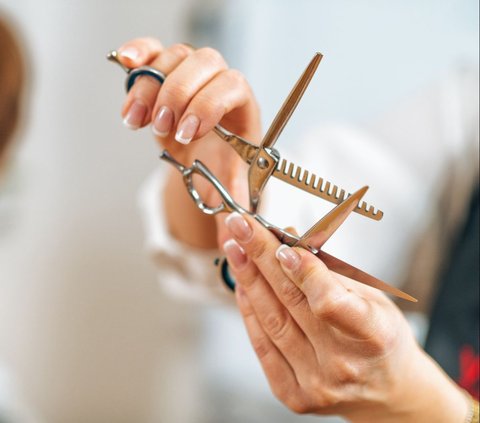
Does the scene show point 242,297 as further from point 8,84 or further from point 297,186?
point 8,84

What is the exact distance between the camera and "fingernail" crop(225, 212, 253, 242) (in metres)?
0.38

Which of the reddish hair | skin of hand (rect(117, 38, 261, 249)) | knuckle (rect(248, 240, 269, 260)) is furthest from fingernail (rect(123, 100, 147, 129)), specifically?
the reddish hair

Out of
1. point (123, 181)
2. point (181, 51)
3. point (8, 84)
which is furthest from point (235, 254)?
point (123, 181)

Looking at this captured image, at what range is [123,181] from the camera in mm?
1230

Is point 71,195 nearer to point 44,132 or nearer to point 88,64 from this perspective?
point 44,132

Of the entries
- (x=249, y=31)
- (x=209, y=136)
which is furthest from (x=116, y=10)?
(x=209, y=136)

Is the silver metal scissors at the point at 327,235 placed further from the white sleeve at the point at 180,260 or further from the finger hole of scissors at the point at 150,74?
the white sleeve at the point at 180,260

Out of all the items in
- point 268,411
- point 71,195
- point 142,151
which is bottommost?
point 268,411

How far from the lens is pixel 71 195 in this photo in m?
1.20

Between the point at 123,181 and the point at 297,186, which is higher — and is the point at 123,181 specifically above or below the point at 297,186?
below

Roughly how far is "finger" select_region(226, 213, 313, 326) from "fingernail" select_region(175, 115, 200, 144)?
2.0 inches

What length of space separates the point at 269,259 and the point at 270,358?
0.27ft

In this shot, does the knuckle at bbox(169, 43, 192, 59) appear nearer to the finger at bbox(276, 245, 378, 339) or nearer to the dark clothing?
the finger at bbox(276, 245, 378, 339)

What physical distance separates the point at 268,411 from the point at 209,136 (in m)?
0.81
